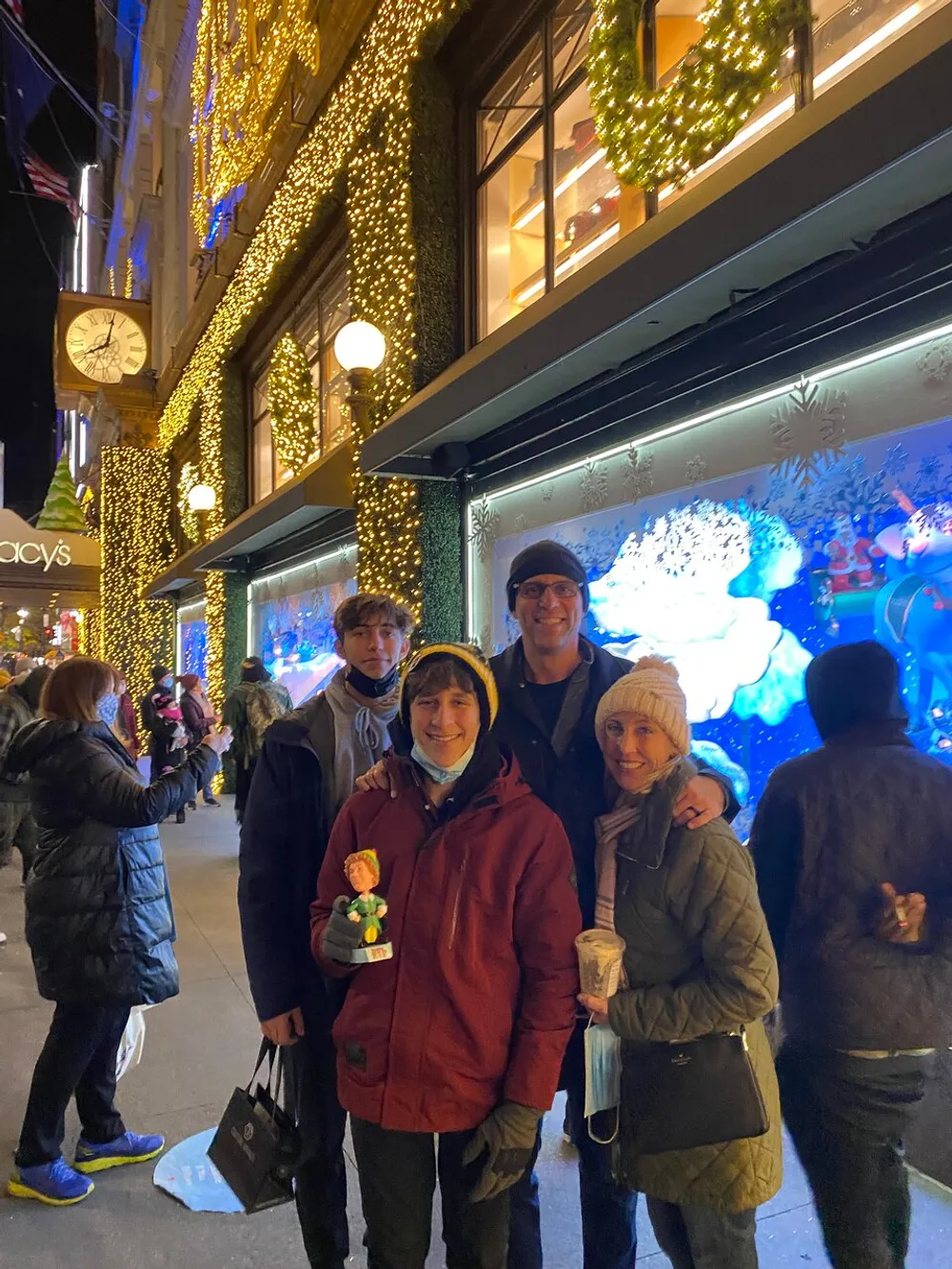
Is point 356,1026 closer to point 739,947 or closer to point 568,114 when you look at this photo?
point 739,947

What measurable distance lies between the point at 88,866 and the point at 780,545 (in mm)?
3045

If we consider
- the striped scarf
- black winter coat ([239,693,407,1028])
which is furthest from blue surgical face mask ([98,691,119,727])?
the striped scarf

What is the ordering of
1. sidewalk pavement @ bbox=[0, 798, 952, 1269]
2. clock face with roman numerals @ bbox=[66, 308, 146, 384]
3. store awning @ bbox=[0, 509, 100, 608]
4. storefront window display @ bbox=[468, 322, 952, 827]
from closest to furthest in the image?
1. sidewalk pavement @ bbox=[0, 798, 952, 1269]
2. storefront window display @ bbox=[468, 322, 952, 827]
3. clock face with roman numerals @ bbox=[66, 308, 146, 384]
4. store awning @ bbox=[0, 509, 100, 608]

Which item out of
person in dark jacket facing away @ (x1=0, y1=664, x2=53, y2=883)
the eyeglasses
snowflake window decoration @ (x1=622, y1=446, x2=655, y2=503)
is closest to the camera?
the eyeglasses

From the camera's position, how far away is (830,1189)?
2.08 m

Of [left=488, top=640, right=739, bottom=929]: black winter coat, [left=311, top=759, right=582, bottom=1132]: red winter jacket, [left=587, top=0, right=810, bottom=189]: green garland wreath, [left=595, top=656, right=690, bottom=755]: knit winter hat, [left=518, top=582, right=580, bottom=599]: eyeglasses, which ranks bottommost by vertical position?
[left=311, top=759, right=582, bottom=1132]: red winter jacket

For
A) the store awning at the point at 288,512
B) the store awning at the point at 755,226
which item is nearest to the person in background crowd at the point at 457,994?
the store awning at the point at 755,226

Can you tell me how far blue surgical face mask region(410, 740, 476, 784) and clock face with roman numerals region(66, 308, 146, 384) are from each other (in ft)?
54.5

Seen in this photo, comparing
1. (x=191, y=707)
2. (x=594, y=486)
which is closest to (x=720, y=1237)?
(x=594, y=486)

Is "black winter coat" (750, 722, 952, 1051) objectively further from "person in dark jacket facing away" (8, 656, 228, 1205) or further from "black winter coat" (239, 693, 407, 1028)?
→ "person in dark jacket facing away" (8, 656, 228, 1205)

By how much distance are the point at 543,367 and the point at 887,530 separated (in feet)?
5.77

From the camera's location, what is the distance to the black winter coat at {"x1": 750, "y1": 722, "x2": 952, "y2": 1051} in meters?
2.04

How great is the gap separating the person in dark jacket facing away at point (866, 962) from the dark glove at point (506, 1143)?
79cm

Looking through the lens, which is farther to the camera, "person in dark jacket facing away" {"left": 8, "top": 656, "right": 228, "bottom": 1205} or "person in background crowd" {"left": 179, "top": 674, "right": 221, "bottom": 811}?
"person in background crowd" {"left": 179, "top": 674, "right": 221, "bottom": 811}
